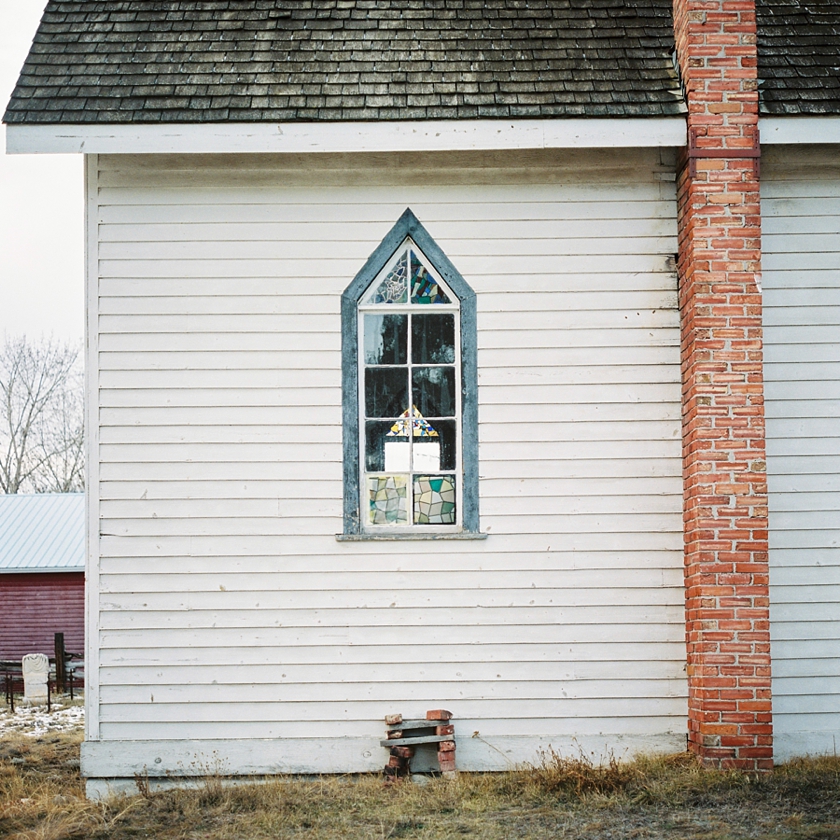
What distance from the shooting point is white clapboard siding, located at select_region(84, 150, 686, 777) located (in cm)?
817

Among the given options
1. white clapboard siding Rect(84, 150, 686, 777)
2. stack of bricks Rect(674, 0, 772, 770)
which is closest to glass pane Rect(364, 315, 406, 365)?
white clapboard siding Rect(84, 150, 686, 777)

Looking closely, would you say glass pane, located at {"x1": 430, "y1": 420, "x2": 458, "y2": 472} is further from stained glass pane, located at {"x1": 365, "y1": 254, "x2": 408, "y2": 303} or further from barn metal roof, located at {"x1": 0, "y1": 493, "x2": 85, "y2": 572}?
barn metal roof, located at {"x1": 0, "y1": 493, "x2": 85, "y2": 572}

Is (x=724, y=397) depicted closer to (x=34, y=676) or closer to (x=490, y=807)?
(x=490, y=807)

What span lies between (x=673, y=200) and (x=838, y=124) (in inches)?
52.0

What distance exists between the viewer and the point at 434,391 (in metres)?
8.58

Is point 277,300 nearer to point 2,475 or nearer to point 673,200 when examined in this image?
point 673,200

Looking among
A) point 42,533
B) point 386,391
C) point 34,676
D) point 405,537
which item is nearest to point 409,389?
point 386,391

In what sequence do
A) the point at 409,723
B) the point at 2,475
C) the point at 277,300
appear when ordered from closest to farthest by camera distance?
1. the point at 409,723
2. the point at 277,300
3. the point at 2,475

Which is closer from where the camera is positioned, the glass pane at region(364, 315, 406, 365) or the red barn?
the glass pane at region(364, 315, 406, 365)

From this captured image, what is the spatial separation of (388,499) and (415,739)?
1821 millimetres

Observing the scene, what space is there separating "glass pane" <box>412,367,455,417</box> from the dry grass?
275cm

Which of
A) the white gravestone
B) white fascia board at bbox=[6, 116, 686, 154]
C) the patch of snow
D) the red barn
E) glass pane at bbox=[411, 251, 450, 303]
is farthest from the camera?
the red barn

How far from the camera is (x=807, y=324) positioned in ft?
28.2

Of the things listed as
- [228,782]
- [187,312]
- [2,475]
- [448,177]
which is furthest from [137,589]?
[2,475]
